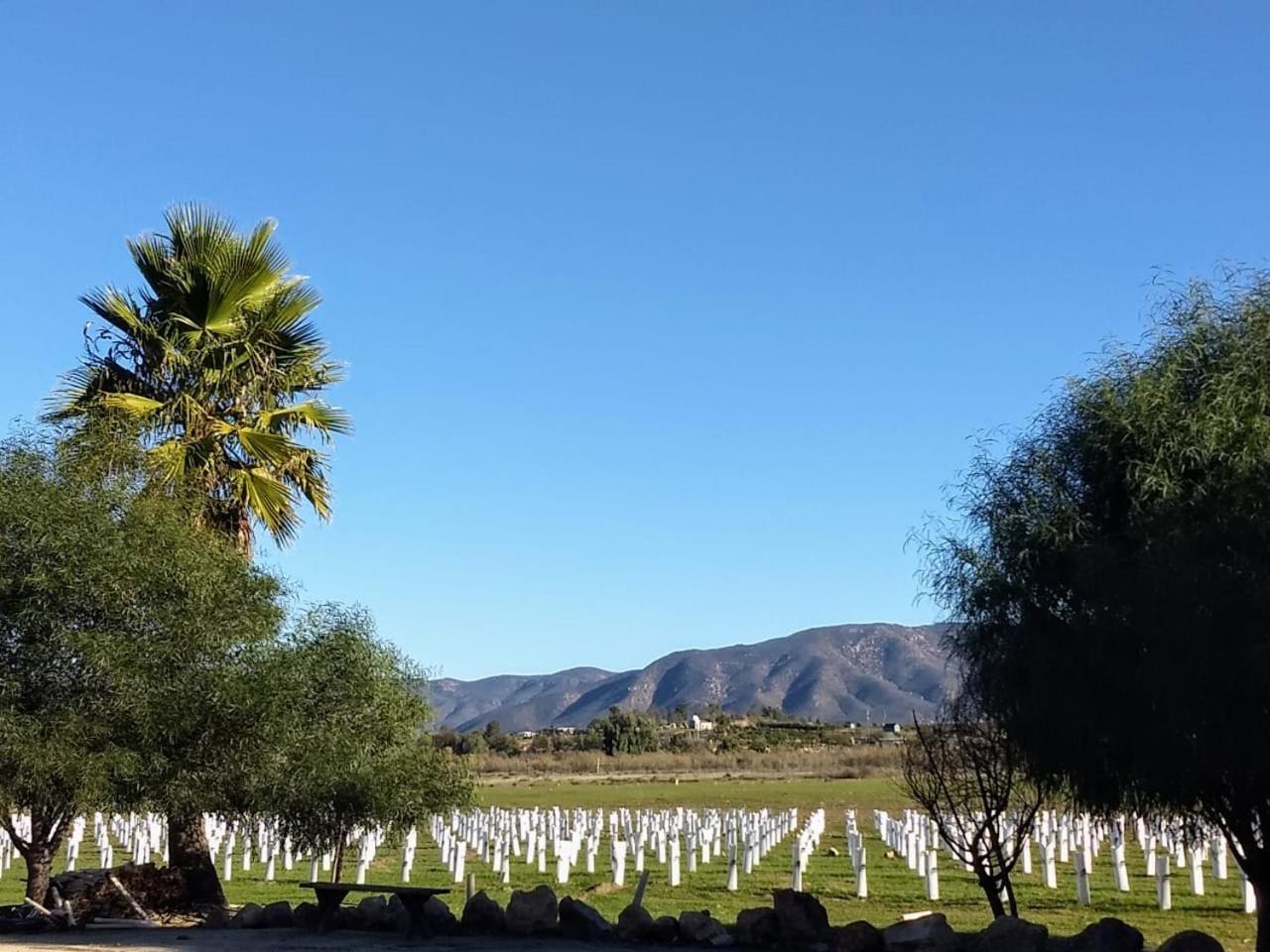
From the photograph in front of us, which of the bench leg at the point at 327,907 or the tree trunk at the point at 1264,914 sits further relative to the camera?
the bench leg at the point at 327,907

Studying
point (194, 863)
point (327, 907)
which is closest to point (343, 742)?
point (327, 907)

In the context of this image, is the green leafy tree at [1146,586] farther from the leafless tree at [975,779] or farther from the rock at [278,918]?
the rock at [278,918]

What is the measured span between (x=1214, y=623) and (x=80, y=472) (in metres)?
12.7

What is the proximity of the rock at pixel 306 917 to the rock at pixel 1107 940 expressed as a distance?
31.3 ft

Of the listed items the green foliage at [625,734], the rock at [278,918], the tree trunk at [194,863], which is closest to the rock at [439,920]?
the rock at [278,918]

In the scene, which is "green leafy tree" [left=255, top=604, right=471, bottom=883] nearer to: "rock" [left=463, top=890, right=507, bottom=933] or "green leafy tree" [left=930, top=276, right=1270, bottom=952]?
"rock" [left=463, top=890, right=507, bottom=933]

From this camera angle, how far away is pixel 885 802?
61.6 m

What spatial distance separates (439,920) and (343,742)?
283 cm

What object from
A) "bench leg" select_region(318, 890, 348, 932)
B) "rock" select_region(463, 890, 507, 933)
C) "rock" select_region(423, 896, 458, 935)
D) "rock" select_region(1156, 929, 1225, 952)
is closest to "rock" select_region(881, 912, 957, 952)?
"rock" select_region(1156, 929, 1225, 952)

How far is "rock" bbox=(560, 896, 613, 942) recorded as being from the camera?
52.4ft

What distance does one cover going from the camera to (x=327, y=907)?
1747cm

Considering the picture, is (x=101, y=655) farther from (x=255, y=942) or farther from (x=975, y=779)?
(x=975, y=779)

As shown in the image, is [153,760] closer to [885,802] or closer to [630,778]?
[885,802]

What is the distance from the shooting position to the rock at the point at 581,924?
15969 mm
